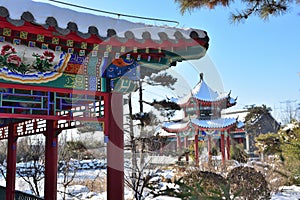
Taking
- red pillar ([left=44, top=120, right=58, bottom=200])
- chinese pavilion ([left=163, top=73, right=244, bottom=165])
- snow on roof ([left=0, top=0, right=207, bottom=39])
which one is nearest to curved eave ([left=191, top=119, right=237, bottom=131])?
chinese pavilion ([left=163, top=73, right=244, bottom=165])

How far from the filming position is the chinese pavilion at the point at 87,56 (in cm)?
273

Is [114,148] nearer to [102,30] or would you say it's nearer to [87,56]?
[87,56]

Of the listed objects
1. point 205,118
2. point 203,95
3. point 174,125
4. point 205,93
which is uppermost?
point 205,93

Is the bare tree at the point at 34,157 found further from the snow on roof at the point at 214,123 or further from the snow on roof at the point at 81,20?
the snow on roof at the point at 81,20

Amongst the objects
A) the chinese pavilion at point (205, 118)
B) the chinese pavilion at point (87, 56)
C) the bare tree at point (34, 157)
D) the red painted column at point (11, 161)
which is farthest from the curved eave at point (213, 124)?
the chinese pavilion at point (87, 56)

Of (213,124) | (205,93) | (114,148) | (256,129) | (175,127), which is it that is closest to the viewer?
(114,148)

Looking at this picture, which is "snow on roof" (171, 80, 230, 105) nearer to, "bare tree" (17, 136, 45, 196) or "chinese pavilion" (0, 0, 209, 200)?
"bare tree" (17, 136, 45, 196)

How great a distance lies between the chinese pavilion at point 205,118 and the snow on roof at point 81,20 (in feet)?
43.7

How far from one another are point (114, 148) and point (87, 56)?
3.15 feet

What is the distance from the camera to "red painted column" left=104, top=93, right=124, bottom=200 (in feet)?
11.2

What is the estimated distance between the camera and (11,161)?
6242 mm

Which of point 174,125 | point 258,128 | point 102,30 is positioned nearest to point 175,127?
point 174,125

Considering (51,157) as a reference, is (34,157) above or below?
below

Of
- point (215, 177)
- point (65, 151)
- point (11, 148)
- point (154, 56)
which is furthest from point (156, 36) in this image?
point (65, 151)
